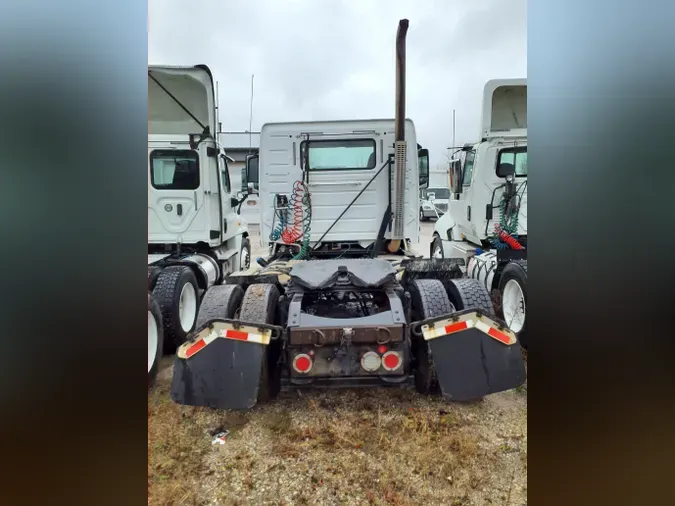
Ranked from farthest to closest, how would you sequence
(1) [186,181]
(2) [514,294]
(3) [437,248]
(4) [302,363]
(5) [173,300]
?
(3) [437,248] < (1) [186,181] < (2) [514,294] < (5) [173,300] < (4) [302,363]

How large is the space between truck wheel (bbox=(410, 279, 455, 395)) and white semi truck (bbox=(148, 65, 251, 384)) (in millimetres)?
3192

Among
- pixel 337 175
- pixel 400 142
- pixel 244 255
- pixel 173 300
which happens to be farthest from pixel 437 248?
pixel 173 300

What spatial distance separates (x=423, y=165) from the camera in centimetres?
533

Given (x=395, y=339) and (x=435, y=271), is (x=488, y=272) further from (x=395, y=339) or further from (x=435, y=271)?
(x=395, y=339)

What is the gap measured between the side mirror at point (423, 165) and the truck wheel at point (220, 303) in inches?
120

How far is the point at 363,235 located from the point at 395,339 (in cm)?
254

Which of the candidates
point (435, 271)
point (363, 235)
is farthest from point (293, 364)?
point (363, 235)

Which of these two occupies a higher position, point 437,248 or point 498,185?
point 498,185

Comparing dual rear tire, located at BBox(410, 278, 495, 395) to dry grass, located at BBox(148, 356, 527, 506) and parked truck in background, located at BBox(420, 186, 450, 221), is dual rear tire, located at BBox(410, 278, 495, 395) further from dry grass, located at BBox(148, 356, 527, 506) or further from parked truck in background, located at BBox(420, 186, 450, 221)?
parked truck in background, located at BBox(420, 186, 450, 221)

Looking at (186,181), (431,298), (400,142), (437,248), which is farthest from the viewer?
(437,248)

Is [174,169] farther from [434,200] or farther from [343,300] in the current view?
[434,200]

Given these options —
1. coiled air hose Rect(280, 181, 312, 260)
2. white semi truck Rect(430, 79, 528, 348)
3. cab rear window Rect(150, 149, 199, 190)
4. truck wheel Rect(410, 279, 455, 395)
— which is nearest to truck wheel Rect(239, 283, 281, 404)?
truck wheel Rect(410, 279, 455, 395)

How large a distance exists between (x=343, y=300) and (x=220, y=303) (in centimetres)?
116
